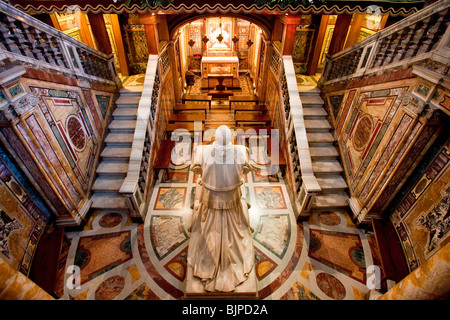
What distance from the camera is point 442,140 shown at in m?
3.12

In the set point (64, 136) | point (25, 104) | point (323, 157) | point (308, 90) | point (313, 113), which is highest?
point (25, 104)

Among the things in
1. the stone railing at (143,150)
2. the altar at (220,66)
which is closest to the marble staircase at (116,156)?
the stone railing at (143,150)

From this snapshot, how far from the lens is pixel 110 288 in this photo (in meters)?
3.44

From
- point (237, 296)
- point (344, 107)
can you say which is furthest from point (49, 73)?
point (344, 107)

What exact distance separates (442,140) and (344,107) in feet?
7.18

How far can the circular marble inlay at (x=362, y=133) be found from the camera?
4189mm

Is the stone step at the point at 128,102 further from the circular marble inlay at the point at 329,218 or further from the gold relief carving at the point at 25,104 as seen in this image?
the circular marble inlay at the point at 329,218

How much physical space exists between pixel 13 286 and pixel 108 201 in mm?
3103

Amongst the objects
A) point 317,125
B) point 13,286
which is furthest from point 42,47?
point 317,125

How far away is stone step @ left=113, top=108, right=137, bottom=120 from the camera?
18.2 ft

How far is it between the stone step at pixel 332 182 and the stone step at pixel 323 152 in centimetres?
49

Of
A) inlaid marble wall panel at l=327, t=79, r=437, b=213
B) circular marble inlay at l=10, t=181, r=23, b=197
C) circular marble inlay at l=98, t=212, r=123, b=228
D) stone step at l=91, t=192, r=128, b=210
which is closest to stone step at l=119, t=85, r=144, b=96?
stone step at l=91, t=192, r=128, b=210

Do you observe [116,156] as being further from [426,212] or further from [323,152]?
[426,212]

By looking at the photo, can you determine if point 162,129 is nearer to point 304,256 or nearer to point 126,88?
point 126,88
